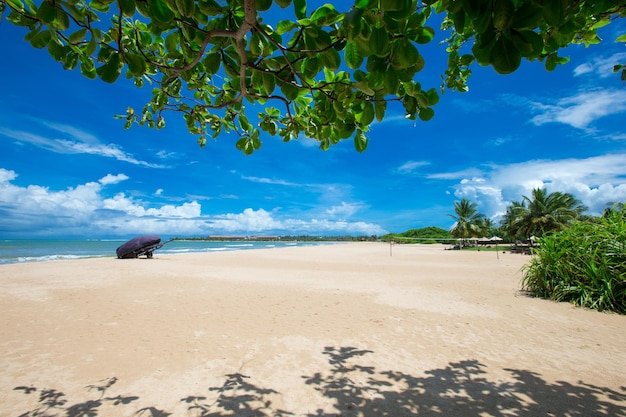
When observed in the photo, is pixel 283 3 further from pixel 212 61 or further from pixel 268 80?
pixel 212 61

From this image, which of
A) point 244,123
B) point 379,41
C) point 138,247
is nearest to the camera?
point 379,41

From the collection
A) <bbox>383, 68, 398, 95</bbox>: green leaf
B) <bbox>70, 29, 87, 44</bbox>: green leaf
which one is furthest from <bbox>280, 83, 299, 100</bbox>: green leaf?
<bbox>70, 29, 87, 44</bbox>: green leaf

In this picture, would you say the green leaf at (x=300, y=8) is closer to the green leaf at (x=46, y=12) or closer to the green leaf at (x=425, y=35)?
the green leaf at (x=425, y=35)

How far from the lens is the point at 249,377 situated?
11.1ft

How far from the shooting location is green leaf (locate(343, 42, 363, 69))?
51.0 inches

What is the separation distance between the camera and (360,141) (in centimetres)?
188

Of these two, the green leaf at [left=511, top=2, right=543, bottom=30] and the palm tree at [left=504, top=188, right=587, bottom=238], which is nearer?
the green leaf at [left=511, top=2, right=543, bottom=30]

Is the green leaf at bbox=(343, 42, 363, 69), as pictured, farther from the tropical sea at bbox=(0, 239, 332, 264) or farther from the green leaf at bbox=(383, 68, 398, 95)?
the tropical sea at bbox=(0, 239, 332, 264)

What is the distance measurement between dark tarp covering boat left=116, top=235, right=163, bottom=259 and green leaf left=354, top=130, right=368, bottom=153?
21536 millimetres

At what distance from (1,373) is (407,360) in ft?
16.3

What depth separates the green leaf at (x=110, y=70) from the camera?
1378 millimetres

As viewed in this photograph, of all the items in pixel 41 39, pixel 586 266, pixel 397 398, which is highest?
pixel 41 39

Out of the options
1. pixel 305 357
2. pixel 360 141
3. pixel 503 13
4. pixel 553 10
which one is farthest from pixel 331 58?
pixel 305 357

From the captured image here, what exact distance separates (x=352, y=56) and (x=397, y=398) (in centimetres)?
319
